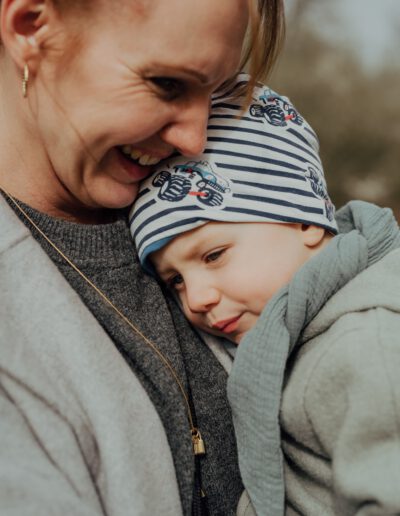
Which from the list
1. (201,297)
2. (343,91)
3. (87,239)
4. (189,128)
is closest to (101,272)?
(87,239)

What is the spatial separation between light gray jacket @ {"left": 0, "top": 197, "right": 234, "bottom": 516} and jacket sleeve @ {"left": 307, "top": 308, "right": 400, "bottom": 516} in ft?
1.02

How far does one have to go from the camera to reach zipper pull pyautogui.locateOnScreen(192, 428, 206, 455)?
1.40 metres

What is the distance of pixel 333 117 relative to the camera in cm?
457

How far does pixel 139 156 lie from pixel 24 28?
348 millimetres

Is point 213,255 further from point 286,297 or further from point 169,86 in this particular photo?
point 169,86

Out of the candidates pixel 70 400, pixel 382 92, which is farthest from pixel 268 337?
pixel 382 92

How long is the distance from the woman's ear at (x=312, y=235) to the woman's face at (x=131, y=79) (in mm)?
315

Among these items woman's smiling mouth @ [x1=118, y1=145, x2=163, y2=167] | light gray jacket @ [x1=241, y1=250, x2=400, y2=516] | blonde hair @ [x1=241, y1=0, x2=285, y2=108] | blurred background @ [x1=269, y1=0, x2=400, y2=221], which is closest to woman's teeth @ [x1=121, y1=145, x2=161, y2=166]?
woman's smiling mouth @ [x1=118, y1=145, x2=163, y2=167]

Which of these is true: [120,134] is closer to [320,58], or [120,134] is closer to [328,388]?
[328,388]

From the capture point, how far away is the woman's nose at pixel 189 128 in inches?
55.7

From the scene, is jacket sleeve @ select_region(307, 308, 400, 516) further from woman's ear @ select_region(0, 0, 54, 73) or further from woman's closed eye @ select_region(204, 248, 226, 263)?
woman's ear @ select_region(0, 0, 54, 73)

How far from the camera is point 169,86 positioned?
1.36 m

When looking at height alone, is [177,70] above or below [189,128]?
above

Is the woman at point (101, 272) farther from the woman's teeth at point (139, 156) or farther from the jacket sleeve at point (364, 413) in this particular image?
the jacket sleeve at point (364, 413)
